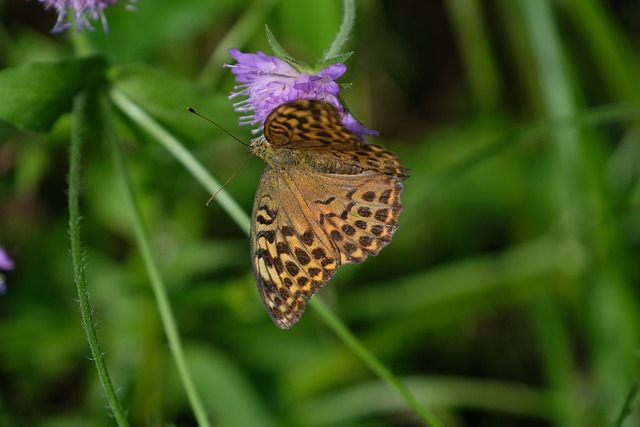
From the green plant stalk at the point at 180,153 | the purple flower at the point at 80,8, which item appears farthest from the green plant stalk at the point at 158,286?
the purple flower at the point at 80,8

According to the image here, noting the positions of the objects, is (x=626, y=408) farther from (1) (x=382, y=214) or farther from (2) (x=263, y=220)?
(2) (x=263, y=220)

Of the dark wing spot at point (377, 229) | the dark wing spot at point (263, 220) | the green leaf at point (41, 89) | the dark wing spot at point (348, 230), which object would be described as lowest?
the dark wing spot at point (263, 220)

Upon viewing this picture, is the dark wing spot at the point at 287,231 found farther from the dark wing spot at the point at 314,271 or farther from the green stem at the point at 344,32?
the green stem at the point at 344,32

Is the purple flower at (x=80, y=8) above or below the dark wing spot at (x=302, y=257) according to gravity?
above

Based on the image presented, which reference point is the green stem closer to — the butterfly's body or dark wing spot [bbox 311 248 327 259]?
the butterfly's body

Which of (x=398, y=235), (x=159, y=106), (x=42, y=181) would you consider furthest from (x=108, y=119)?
(x=398, y=235)

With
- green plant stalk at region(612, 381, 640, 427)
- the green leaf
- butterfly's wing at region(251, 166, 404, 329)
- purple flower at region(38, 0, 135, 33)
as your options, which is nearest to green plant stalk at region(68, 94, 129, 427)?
the green leaf
